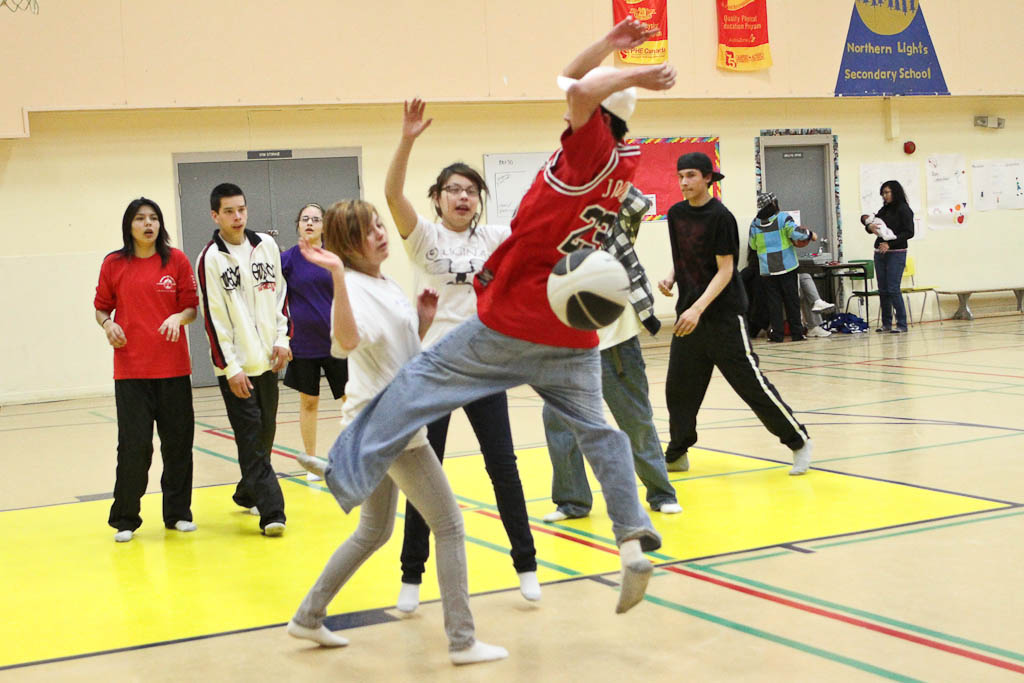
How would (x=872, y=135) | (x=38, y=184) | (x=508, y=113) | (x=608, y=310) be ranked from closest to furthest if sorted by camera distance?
(x=608, y=310) < (x=38, y=184) < (x=508, y=113) < (x=872, y=135)

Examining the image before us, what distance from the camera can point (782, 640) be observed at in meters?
3.58

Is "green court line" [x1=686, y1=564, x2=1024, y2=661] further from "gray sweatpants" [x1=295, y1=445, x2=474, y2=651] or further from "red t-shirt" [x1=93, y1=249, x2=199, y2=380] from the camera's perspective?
"red t-shirt" [x1=93, y1=249, x2=199, y2=380]

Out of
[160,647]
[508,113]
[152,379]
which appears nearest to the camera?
[160,647]

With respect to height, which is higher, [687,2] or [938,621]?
[687,2]

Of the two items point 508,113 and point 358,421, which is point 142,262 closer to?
point 358,421

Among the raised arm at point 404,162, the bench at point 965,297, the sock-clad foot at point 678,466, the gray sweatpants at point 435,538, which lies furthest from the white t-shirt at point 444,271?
the bench at point 965,297

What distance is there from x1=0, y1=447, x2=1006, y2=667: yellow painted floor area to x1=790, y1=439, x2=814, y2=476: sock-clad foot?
3.2 inches

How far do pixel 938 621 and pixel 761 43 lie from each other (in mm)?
13587

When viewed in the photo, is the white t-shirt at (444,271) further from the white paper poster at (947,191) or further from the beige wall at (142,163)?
the white paper poster at (947,191)

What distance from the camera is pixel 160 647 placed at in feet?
12.7

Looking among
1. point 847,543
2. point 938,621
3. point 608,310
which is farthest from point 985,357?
point 608,310

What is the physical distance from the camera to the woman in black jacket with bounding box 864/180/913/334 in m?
16.0

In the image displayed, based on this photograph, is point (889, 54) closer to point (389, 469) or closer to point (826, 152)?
point (826, 152)

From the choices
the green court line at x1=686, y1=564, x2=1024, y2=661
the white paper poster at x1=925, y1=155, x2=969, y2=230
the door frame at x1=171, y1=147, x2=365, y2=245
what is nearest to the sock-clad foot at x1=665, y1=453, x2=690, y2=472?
the green court line at x1=686, y1=564, x2=1024, y2=661
